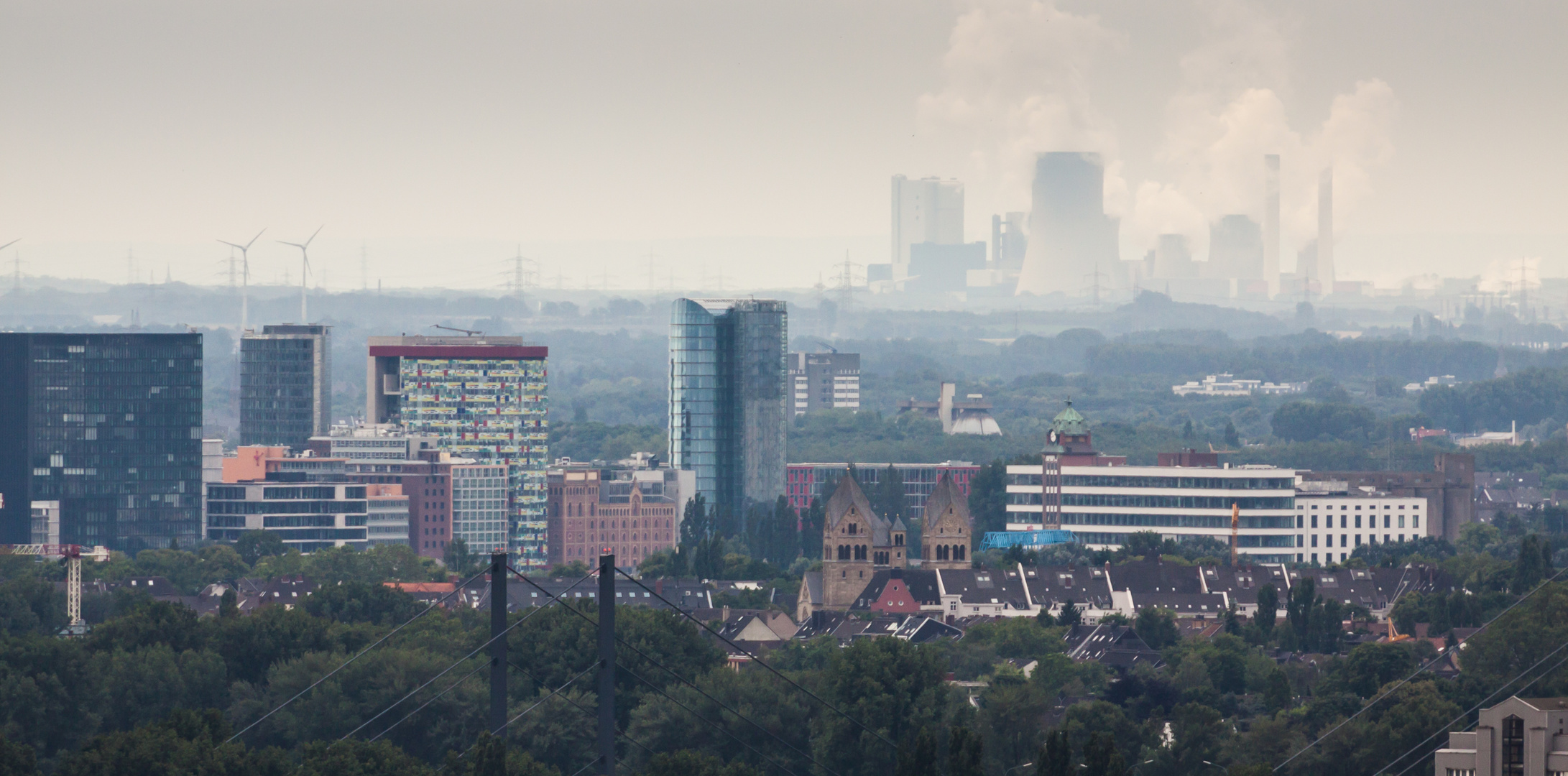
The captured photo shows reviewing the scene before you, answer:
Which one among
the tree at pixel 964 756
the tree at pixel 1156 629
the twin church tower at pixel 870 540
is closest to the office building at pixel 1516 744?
the tree at pixel 964 756

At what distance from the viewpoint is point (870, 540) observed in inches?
5330

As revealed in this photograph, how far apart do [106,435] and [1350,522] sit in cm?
6782

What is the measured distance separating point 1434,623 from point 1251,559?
2144 inches

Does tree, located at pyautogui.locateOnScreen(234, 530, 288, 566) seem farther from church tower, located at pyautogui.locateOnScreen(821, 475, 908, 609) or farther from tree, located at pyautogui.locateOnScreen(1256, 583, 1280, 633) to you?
tree, located at pyautogui.locateOnScreen(1256, 583, 1280, 633)

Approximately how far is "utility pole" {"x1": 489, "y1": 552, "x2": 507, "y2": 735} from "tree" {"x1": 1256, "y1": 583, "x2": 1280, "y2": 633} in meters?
63.2

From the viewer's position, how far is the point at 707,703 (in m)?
83.7

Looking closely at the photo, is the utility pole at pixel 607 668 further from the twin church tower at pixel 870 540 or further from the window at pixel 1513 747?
the twin church tower at pixel 870 540

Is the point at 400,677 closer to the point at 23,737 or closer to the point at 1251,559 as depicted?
the point at 23,737

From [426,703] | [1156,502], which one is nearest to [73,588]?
[426,703]

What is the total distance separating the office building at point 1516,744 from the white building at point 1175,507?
122 m

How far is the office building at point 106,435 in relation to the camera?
602 ft

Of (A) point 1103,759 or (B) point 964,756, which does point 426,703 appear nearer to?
(B) point 964,756

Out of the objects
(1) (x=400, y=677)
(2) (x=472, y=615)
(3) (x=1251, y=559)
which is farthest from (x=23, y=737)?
(3) (x=1251, y=559)

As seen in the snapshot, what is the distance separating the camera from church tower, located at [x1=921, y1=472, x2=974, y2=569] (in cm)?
14025
